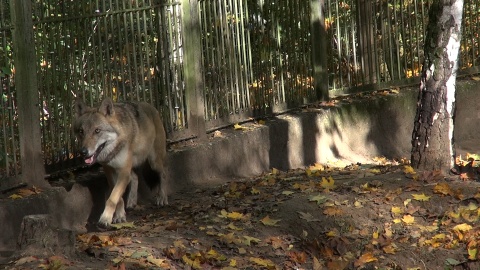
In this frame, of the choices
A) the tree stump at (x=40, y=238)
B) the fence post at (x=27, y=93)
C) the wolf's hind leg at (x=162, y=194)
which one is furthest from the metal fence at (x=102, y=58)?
the tree stump at (x=40, y=238)

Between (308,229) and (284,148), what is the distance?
385cm

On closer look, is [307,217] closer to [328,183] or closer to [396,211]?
[396,211]

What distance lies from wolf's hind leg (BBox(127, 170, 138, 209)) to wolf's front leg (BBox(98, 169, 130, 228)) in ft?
1.49

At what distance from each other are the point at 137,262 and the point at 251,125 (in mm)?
5368

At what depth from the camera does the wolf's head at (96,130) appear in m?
9.29

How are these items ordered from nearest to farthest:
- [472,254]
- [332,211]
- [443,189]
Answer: [472,254] < [332,211] < [443,189]

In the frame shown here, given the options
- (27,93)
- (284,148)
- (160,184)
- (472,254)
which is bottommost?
(472,254)

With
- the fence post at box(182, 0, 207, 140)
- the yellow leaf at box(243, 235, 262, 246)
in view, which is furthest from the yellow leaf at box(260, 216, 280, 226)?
the fence post at box(182, 0, 207, 140)

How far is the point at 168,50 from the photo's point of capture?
1126 centimetres

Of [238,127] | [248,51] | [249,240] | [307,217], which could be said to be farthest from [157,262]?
[248,51]

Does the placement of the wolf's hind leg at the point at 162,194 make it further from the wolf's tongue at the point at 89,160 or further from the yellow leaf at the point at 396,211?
the yellow leaf at the point at 396,211

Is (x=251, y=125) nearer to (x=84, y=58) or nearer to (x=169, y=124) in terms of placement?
(x=169, y=124)

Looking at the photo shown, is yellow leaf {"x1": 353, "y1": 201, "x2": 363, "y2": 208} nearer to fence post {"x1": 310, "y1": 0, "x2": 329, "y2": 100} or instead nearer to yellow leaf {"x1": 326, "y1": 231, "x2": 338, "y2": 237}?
yellow leaf {"x1": 326, "y1": 231, "x2": 338, "y2": 237}

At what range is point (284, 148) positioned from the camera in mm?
12836
